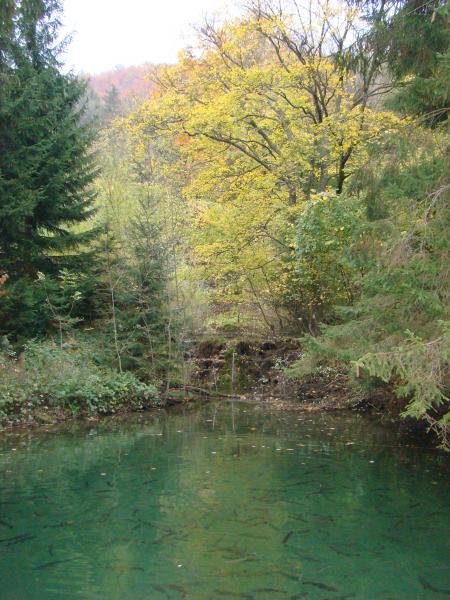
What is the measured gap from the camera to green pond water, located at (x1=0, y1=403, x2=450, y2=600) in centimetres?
495

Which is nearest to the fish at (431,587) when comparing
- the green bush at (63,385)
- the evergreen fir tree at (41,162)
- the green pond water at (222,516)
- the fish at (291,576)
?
the green pond water at (222,516)

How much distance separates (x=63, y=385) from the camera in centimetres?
1234

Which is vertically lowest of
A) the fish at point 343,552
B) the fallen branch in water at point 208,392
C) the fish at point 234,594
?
the fallen branch in water at point 208,392

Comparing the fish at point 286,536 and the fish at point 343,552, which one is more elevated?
the fish at point 343,552

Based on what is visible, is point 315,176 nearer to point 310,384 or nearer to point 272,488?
point 310,384

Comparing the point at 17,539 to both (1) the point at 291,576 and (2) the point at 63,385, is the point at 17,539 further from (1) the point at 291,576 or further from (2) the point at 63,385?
(2) the point at 63,385

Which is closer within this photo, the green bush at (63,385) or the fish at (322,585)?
the fish at (322,585)

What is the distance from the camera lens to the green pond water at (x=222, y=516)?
495 centimetres

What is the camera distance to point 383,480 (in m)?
7.93

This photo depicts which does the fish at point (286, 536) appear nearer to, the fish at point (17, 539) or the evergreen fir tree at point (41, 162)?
the fish at point (17, 539)

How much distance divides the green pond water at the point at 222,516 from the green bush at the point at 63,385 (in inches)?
40.7

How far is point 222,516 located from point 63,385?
6826mm

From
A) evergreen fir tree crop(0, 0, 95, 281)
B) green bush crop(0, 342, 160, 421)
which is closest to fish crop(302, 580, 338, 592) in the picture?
green bush crop(0, 342, 160, 421)

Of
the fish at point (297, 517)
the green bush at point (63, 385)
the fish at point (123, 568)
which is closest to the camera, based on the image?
the fish at point (123, 568)
